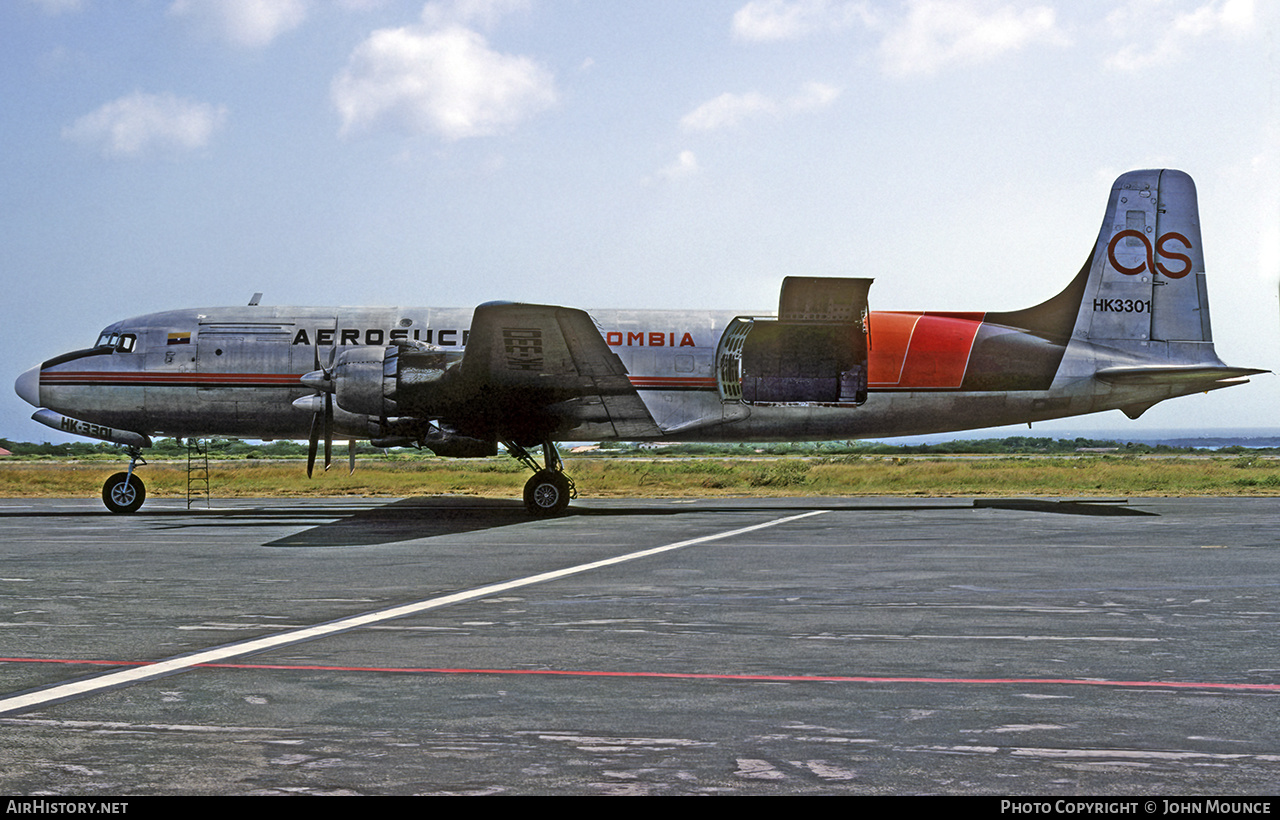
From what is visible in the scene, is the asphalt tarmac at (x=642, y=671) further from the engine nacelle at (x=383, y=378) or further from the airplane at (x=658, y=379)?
the airplane at (x=658, y=379)

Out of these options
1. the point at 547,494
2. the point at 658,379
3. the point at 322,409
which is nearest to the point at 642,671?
the point at 547,494

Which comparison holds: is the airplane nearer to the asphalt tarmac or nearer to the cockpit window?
the cockpit window

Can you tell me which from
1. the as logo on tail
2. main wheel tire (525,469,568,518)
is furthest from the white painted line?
the as logo on tail

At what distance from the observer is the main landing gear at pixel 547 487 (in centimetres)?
2584

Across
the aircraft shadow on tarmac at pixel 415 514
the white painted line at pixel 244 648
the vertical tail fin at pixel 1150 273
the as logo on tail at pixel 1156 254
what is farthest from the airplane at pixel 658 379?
the white painted line at pixel 244 648

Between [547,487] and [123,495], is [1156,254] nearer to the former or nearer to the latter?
[547,487]

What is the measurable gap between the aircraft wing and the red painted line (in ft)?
45.5

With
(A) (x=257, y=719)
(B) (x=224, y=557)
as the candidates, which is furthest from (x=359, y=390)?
(A) (x=257, y=719)

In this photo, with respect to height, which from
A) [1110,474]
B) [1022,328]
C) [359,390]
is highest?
[1022,328]

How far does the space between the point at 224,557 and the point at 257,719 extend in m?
10.8

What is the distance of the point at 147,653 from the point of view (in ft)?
27.6

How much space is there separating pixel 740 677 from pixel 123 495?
24991 mm

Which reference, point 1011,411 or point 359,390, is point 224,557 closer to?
point 359,390

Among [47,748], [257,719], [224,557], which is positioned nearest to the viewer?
[47,748]
